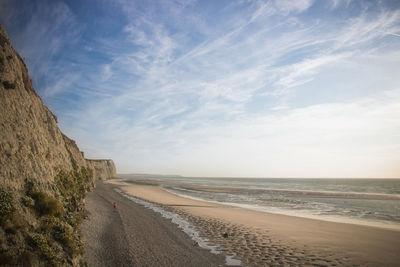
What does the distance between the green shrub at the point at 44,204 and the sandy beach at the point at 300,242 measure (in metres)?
10.2

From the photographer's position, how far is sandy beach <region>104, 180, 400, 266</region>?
37.1 feet

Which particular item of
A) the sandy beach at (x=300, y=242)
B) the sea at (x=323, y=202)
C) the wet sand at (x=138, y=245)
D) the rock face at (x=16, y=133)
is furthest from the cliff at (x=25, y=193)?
the sea at (x=323, y=202)

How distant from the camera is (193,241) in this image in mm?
14250

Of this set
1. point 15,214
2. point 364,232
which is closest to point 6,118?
point 15,214

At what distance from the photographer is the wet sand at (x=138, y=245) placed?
1063 centimetres

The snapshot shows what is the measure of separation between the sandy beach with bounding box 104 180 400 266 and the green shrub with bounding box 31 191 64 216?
33.4ft

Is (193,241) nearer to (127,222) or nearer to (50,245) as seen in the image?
(127,222)

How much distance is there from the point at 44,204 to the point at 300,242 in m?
16.1

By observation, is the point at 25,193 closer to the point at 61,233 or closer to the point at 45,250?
the point at 61,233

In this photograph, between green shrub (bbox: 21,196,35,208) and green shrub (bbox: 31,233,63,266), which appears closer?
green shrub (bbox: 31,233,63,266)

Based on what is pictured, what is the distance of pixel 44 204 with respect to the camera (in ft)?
26.4

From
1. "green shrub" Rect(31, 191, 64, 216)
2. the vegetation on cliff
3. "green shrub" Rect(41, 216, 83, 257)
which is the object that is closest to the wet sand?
"green shrub" Rect(41, 216, 83, 257)

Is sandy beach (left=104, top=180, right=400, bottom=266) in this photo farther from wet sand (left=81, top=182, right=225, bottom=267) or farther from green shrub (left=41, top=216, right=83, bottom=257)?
green shrub (left=41, top=216, right=83, bottom=257)

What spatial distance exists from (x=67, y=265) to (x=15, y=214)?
2.67m
